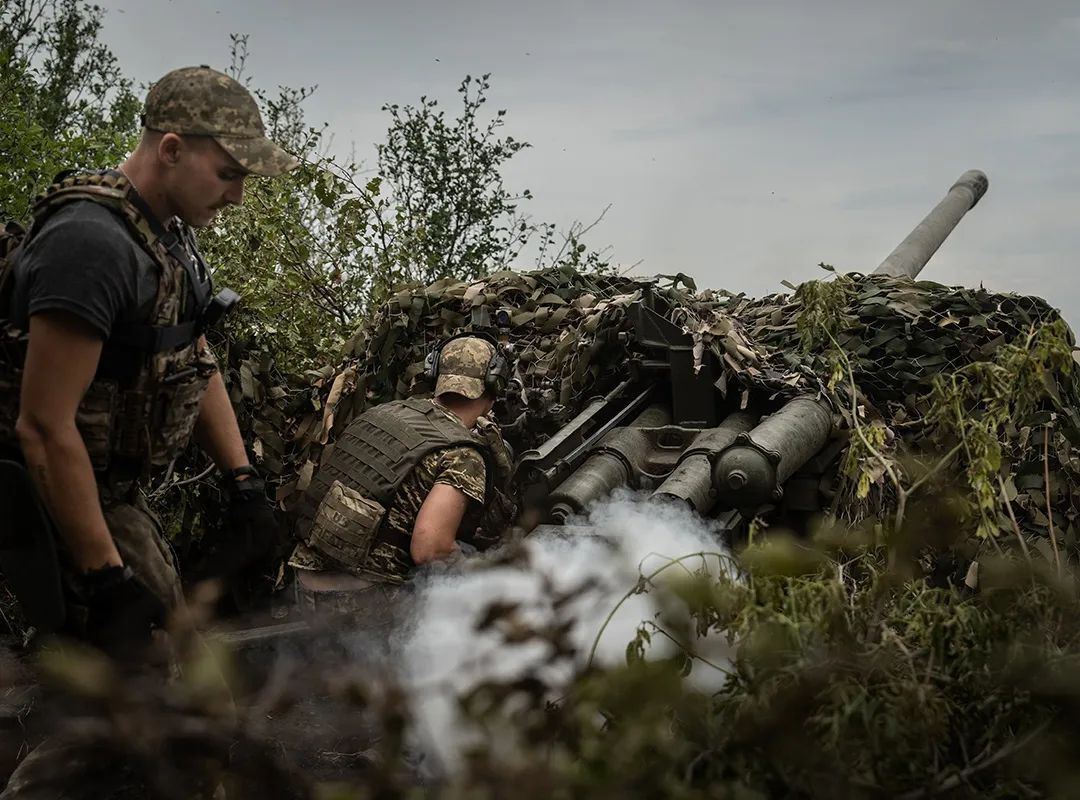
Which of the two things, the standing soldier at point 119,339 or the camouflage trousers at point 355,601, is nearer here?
the standing soldier at point 119,339

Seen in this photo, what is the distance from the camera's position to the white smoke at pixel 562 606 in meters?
1.44

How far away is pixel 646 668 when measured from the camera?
4.97 ft


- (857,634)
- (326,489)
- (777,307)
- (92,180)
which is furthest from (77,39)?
(857,634)

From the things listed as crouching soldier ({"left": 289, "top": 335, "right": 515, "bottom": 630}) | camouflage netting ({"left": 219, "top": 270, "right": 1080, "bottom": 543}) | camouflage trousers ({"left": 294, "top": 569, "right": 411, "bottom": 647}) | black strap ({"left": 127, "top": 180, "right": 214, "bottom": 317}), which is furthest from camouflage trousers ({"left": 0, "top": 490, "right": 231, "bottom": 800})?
camouflage netting ({"left": 219, "top": 270, "right": 1080, "bottom": 543})

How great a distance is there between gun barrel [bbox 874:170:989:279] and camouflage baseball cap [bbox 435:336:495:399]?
4405 millimetres

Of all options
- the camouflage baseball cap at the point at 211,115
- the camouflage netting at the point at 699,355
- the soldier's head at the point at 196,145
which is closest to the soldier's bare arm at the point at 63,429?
the soldier's head at the point at 196,145

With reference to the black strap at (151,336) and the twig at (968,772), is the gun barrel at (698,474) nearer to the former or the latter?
the black strap at (151,336)

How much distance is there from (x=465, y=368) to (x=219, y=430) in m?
1.74

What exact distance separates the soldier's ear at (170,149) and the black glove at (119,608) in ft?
3.41

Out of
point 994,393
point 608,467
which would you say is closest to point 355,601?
point 608,467

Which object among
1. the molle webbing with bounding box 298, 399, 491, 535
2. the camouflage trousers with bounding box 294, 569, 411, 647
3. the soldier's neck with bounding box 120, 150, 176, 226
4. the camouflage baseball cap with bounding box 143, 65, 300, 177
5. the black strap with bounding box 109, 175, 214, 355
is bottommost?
the camouflage trousers with bounding box 294, 569, 411, 647

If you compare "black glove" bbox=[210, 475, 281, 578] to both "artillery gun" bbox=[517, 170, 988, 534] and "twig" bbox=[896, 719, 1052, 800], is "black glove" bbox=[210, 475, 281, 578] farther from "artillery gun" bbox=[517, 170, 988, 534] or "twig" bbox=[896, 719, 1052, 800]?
"twig" bbox=[896, 719, 1052, 800]

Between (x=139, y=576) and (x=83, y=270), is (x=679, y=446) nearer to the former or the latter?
(x=139, y=576)

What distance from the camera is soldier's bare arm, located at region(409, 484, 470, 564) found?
15.4 feet
